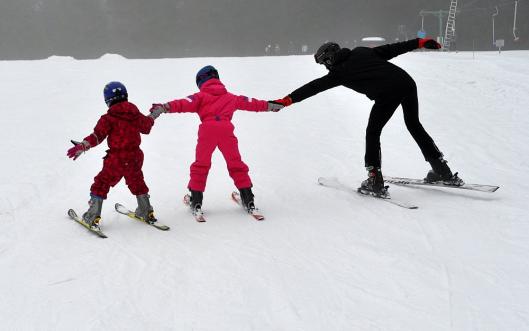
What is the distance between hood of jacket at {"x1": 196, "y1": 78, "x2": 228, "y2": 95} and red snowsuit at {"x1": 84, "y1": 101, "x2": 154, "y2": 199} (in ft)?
2.15

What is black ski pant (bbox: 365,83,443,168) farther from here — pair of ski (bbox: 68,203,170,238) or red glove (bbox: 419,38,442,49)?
pair of ski (bbox: 68,203,170,238)

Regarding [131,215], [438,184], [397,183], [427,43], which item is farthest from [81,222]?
[427,43]

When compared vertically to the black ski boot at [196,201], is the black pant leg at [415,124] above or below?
above

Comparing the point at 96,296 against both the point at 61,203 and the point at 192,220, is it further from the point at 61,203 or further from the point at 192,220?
the point at 61,203

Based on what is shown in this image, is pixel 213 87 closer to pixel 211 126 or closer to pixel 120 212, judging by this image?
pixel 211 126

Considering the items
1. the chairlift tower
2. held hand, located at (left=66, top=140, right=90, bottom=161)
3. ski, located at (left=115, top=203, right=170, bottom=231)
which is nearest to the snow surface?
ski, located at (left=115, top=203, right=170, bottom=231)

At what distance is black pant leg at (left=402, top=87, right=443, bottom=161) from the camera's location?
213 inches

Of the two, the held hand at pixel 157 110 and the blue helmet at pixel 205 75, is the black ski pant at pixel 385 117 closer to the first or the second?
the blue helmet at pixel 205 75

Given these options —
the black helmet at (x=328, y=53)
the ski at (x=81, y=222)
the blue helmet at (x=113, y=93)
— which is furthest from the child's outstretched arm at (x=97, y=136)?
the black helmet at (x=328, y=53)

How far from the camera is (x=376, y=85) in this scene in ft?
17.4

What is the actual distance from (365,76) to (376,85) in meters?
0.15

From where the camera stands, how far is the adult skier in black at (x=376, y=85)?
5.30 meters

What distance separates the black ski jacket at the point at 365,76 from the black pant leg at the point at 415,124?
12cm

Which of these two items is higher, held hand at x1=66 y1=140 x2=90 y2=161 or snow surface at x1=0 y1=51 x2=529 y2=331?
held hand at x1=66 y1=140 x2=90 y2=161
